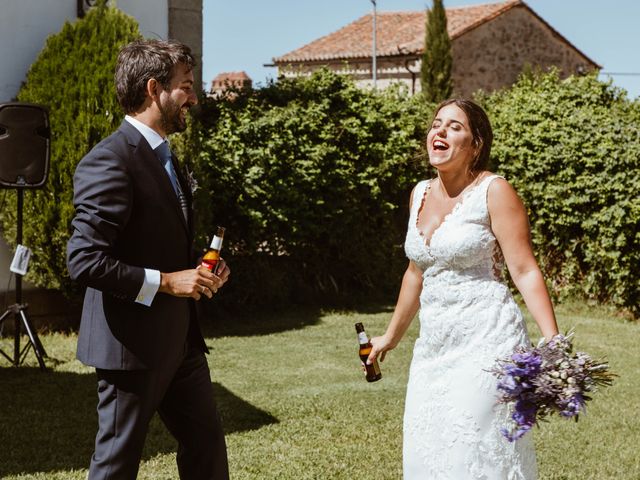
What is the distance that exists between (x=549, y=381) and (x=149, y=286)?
1.53 m

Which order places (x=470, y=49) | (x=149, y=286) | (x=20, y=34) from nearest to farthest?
(x=149, y=286), (x=20, y=34), (x=470, y=49)

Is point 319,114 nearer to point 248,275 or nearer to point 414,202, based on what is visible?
point 248,275

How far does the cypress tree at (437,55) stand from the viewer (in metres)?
30.7

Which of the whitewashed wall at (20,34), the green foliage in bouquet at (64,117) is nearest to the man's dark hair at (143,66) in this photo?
the green foliage in bouquet at (64,117)

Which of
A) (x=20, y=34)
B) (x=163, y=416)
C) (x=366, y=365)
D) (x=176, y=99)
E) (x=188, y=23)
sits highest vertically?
(x=188, y=23)

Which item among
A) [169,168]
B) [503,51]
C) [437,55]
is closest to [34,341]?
[169,168]

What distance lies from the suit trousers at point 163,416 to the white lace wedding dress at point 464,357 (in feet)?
2.93

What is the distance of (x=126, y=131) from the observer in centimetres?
346

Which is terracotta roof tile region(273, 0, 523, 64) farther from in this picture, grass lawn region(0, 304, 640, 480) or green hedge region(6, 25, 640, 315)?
grass lawn region(0, 304, 640, 480)

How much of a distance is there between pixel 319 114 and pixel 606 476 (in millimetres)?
8022

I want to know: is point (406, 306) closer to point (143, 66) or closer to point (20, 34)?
Answer: point (143, 66)

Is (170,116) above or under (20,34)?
under

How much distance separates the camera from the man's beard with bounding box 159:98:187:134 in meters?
3.52

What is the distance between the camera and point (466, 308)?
12.6 feet
